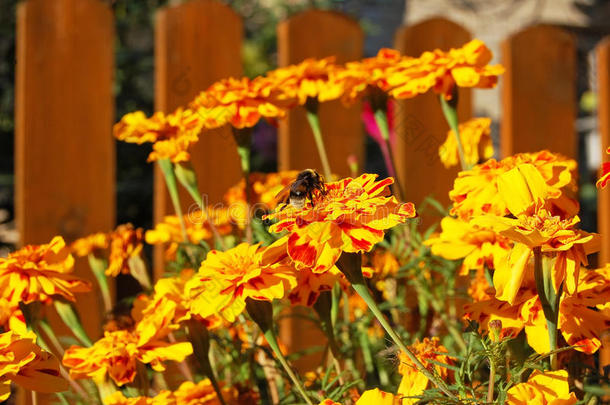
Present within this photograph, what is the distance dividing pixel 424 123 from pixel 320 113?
29 cm

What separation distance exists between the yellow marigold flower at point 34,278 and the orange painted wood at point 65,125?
41.8 inches

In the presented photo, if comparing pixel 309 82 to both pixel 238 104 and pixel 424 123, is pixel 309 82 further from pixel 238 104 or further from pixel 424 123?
pixel 424 123

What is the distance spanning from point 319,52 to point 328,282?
1411 mm

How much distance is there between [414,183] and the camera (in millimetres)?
1962

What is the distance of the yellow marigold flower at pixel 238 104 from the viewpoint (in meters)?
0.77

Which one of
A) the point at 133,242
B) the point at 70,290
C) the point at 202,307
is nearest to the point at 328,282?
the point at 202,307

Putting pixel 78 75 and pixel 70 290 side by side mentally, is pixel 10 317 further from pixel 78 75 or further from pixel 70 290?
pixel 78 75

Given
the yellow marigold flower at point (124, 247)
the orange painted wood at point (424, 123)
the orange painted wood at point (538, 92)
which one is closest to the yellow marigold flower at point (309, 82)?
the yellow marigold flower at point (124, 247)

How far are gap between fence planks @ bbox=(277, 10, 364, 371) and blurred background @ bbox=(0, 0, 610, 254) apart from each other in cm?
83

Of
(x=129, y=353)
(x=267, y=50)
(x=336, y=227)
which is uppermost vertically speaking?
(x=267, y=50)

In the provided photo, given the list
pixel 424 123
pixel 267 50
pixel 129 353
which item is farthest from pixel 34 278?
pixel 267 50

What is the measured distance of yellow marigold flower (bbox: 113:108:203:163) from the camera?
77 cm

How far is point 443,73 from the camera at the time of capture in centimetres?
78

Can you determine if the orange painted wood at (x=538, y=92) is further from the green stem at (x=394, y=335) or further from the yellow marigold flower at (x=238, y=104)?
the green stem at (x=394, y=335)
